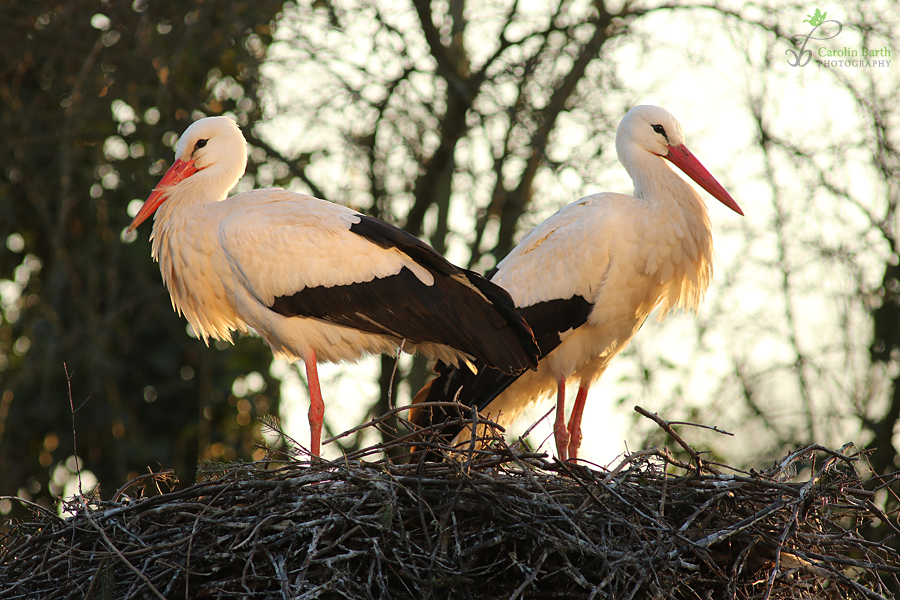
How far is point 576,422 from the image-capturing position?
5.60 meters

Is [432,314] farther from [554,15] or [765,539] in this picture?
[554,15]

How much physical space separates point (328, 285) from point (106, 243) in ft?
12.4

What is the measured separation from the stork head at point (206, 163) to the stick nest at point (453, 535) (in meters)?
1.82

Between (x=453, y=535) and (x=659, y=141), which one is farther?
(x=659, y=141)

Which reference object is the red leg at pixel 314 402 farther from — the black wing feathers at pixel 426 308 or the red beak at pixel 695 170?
the red beak at pixel 695 170

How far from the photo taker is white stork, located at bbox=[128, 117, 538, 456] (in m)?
4.58

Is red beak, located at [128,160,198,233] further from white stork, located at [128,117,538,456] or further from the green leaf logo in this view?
the green leaf logo

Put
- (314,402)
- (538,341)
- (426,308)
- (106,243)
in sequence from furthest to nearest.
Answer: (106,243) → (538,341) → (314,402) → (426,308)

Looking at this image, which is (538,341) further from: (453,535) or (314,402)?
(453,535)

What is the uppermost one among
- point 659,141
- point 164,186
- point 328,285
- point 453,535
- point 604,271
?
point 659,141

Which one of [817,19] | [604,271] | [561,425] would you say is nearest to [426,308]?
[604,271]

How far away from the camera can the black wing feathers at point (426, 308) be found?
455 cm

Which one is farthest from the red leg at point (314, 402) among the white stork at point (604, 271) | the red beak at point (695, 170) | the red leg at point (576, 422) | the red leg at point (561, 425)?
the red beak at point (695, 170)

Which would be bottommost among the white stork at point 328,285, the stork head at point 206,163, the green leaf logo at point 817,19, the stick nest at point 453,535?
the stick nest at point 453,535
